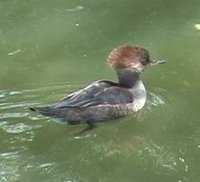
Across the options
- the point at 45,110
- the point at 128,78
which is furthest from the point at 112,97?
the point at 45,110

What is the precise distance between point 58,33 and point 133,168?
2747 millimetres

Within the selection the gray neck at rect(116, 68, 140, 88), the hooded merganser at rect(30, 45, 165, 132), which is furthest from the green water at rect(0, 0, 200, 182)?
the gray neck at rect(116, 68, 140, 88)

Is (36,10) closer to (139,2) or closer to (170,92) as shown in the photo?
(139,2)

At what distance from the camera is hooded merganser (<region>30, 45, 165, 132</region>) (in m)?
5.29

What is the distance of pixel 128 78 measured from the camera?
5.66 m

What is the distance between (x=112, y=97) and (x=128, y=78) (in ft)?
0.92

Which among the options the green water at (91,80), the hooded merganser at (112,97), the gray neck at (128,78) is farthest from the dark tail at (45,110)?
the gray neck at (128,78)

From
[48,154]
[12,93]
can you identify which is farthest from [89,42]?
[48,154]

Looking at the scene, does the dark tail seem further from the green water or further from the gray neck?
the gray neck

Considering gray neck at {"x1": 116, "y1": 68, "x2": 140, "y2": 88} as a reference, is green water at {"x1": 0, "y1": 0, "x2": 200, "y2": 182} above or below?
below

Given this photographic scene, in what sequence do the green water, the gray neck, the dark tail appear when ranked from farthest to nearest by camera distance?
the gray neck
the dark tail
the green water

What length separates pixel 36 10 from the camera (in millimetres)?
7824

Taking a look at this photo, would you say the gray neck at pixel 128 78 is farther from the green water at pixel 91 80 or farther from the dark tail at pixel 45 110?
the dark tail at pixel 45 110

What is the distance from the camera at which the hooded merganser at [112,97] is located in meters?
5.29
